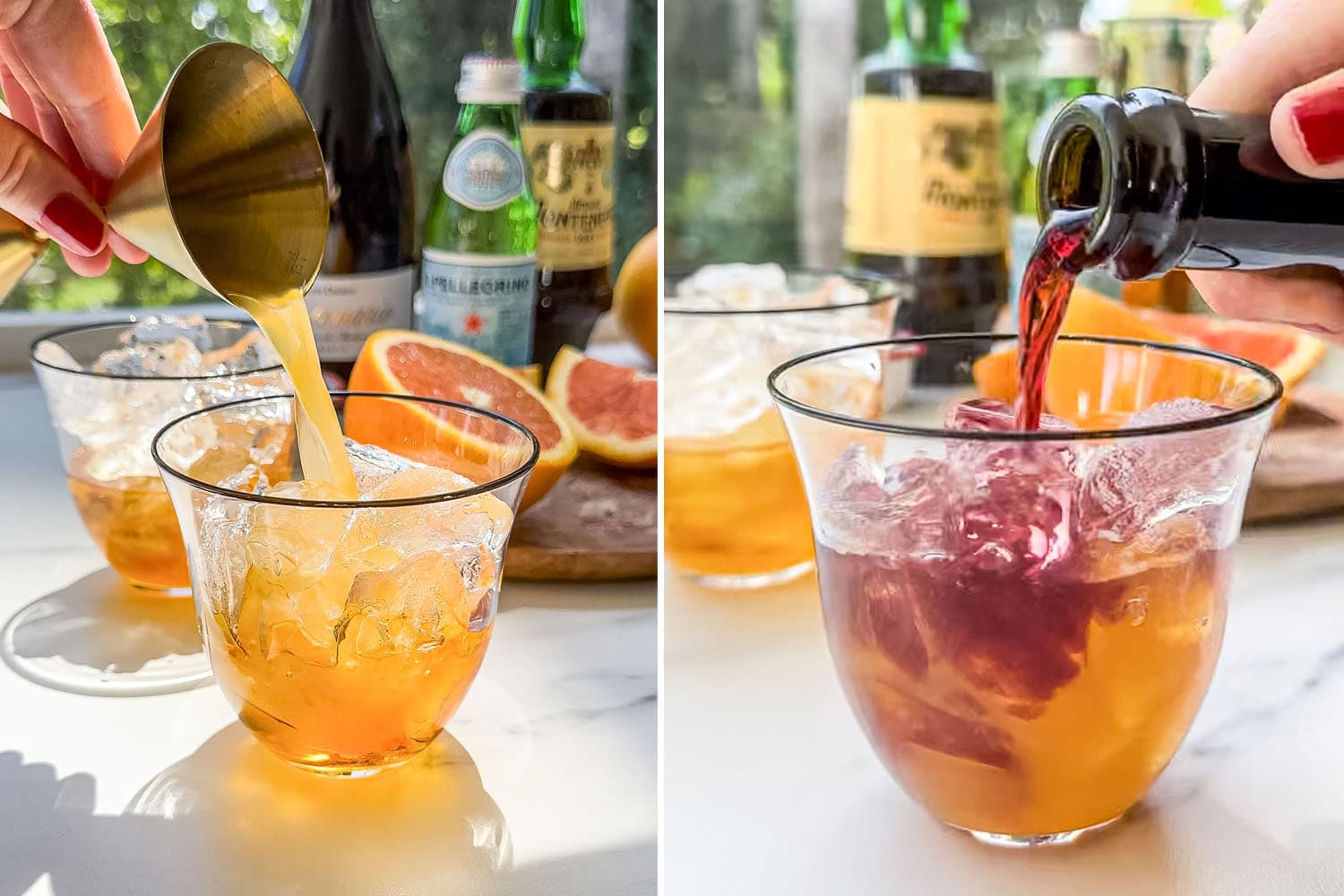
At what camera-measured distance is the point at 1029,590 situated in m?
0.52

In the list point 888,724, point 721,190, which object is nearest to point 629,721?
point 888,724

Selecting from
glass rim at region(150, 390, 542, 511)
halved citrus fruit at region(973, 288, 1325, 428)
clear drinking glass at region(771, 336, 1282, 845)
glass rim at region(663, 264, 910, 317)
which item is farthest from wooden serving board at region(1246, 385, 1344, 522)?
glass rim at region(150, 390, 542, 511)

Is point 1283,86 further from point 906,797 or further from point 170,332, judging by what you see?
point 170,332

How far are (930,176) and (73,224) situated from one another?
0.77 metres

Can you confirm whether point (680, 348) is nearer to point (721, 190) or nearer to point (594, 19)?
point (594, 19)

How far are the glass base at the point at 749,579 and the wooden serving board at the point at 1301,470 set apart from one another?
0.32m

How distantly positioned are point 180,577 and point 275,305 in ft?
0.86

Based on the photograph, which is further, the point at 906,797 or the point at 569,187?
the point at 569,187

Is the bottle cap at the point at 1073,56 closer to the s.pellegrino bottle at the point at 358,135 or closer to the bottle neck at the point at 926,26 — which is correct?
the bottle neck at the point at 926,26

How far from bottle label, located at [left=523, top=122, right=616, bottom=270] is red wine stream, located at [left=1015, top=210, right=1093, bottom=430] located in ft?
2.15

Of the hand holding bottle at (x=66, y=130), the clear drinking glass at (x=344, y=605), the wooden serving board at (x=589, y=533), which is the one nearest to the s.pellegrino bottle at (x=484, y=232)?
the wooden serving board at (x=589, y=533)

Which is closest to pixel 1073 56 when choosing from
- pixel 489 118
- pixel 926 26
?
pixel 926 26

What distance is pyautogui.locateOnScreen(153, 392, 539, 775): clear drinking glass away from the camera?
0.60 meters

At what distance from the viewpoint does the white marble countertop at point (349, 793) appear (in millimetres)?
588
